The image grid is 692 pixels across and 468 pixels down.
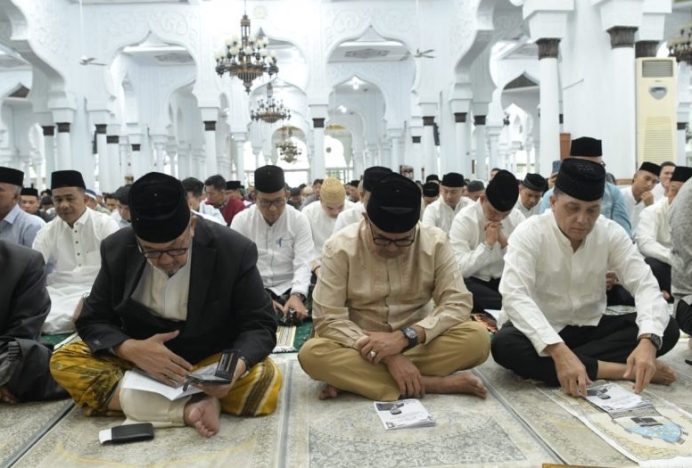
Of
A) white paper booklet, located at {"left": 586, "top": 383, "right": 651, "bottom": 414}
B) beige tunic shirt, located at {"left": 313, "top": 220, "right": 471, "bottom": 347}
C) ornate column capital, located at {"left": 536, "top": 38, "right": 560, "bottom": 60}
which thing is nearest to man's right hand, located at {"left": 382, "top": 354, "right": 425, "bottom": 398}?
beige tunic shirt, located at {"left": 313, "top": 220, "right": 471, "bottom": 347}

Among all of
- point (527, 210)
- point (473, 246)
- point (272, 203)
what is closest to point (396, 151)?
point (527, 210)

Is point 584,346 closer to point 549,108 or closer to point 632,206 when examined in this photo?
point 632,206

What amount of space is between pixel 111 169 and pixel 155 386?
10.0 meters

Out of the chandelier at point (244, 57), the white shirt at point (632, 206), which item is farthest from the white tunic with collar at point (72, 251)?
the chandelier at point (244, 57)

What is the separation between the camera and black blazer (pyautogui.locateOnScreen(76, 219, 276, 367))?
1.83 m

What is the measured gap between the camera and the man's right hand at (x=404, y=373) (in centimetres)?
194

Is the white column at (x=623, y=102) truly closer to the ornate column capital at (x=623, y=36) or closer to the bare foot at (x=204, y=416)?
the ornate column capital at (x=623, y=36)

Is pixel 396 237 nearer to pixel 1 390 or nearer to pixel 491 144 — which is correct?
pixel 1 390

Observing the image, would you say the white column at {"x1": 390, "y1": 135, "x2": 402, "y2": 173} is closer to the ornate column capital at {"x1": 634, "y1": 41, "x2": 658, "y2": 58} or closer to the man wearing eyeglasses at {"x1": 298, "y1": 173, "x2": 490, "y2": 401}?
the ornate column capital at {"x1": 634, "y1": 41, "x2": 658, "y2": 58}

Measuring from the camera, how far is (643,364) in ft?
6.15

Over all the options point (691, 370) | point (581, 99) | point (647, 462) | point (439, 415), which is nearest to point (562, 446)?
point (647, 462)

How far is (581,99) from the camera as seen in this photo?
5703mm

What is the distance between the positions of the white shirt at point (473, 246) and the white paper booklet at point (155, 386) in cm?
191

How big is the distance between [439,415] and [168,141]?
1427cm
